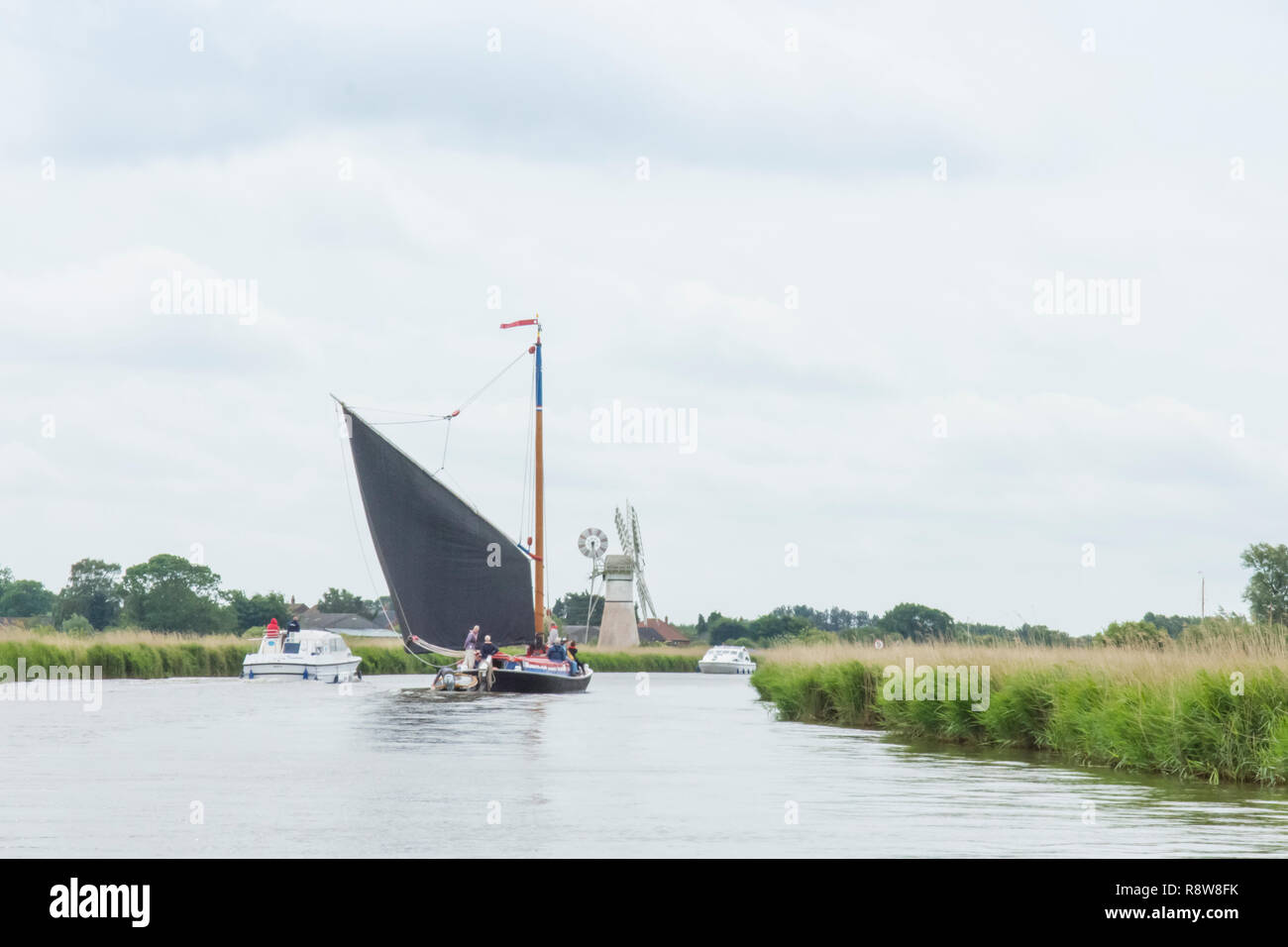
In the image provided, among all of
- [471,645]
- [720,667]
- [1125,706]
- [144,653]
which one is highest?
[1125,706]

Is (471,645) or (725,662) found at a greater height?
(471,645)

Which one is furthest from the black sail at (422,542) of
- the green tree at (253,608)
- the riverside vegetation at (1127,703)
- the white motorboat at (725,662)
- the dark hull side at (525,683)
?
the green tree at (253,608)

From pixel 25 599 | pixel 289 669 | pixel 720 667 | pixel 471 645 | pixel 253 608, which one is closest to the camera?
pixel 471 645

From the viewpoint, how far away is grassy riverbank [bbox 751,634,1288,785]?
50.8 ft

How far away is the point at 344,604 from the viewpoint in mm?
162875

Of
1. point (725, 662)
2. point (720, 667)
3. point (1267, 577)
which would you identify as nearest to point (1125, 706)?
point (1267, 577)

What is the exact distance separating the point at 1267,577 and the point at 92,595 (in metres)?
91.4

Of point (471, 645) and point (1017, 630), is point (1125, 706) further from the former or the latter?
point (471, 645)

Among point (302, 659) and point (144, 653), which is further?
point (302, 659)

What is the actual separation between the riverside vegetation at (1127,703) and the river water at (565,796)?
0.53 meters

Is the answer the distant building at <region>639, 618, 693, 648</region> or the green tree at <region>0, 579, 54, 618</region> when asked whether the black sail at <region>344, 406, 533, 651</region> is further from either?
the green tree at <region>0, 579, 54, 618</region>
